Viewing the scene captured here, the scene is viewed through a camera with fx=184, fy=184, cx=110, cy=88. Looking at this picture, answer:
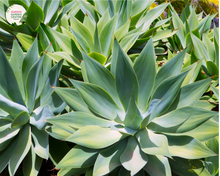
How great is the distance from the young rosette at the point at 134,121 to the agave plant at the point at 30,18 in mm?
874

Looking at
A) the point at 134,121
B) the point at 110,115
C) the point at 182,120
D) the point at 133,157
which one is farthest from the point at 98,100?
the point at 182,120

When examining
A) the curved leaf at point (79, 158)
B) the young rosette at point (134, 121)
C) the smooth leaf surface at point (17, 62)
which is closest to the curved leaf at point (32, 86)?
the smooth leaf surface at point (17, 62)

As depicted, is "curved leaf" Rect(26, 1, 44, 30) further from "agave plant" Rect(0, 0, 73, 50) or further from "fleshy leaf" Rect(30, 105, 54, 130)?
"fleshy leaf" Rect(30, 105, 54, 130)

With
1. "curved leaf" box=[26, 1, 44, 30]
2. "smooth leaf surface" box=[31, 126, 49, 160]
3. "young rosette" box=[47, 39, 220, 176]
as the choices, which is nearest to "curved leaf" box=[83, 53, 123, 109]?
"young rosette" box=[47, 39, 220, 176]

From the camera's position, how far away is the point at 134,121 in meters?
1.00

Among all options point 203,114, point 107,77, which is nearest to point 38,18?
point 107,77

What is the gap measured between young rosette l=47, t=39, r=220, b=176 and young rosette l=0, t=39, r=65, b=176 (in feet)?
0.54

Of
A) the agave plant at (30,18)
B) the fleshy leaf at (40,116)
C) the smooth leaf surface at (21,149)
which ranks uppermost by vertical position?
the agave plant at (30,18)

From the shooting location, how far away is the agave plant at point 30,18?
1582 mm

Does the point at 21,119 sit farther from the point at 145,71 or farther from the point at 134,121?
the point at 145,71

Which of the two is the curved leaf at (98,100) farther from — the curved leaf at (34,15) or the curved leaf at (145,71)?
the curved leaf at (34,15)

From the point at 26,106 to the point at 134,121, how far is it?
741 mm

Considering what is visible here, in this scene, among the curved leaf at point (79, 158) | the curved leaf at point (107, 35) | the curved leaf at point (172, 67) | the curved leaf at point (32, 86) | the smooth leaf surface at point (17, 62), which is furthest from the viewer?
the curved leaf at point (107, 35)

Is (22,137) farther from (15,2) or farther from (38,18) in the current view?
(15,2)
